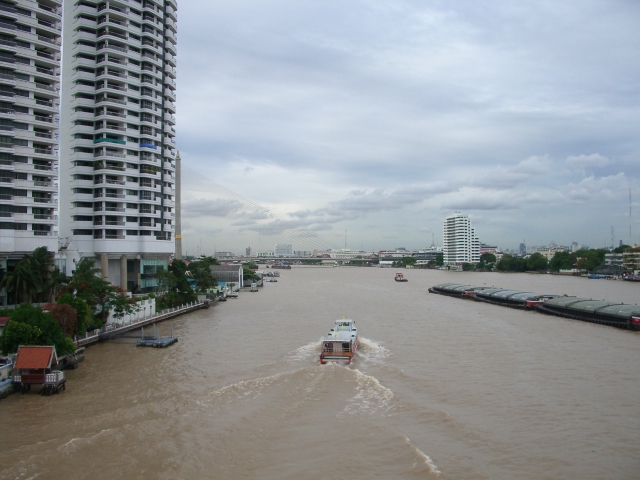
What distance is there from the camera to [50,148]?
28.4m

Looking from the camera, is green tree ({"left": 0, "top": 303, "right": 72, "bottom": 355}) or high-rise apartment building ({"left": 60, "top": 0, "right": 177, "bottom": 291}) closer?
green tree ({"left": 0, "top": 303, "right": 72, "bottom": 355})

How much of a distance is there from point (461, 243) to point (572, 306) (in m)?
105

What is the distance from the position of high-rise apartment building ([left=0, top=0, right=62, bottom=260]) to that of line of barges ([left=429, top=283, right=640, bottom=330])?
31.2m

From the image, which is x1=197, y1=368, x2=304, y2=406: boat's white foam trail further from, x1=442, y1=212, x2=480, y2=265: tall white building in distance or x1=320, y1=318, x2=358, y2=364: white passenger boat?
x1=442, y1=212, x2=480, y2=265: tall white building in distance

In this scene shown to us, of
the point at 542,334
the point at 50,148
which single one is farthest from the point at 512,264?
the point at 50,148

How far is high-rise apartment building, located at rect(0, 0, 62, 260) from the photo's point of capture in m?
25.8

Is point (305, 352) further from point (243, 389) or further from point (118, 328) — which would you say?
point (118, 328)

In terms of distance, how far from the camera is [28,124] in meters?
27.2

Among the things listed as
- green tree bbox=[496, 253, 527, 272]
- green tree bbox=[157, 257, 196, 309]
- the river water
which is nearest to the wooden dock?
the river water

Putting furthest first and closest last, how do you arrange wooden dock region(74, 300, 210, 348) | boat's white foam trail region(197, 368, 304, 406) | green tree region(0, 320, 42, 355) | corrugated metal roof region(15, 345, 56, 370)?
wooden dock region(74, 300, 210, 348) < green tree region(0, 320, 42, 355) < corrugated metal roof region(15, 345, 56, 370) < boat's white foam trail region(197, 368, 304, 406)

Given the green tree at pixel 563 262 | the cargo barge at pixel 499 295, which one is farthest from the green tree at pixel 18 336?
the green tree at pixel 563 262

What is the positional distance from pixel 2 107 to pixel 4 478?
23.3 m

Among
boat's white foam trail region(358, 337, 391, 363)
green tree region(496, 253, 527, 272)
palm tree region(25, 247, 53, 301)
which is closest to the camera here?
boat's white foam trail region(358, 337, 391, 363)

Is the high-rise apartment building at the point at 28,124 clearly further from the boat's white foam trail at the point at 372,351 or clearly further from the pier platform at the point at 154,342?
the boat's white foam trail at the point at 372,351
